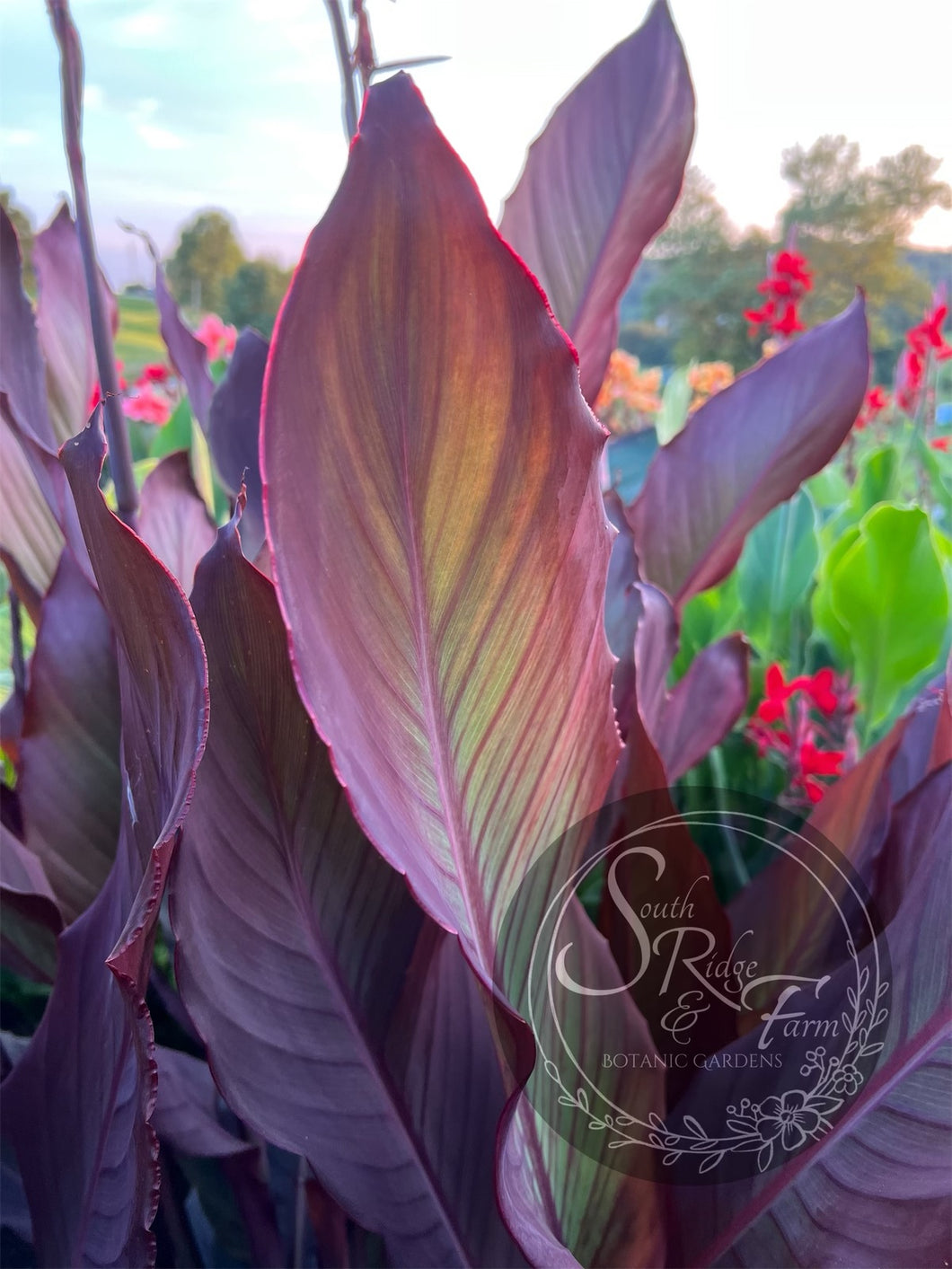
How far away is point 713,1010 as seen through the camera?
344mm

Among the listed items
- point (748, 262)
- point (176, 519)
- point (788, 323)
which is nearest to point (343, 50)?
point (176, 519)

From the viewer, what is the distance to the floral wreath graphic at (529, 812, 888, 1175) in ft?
0.91

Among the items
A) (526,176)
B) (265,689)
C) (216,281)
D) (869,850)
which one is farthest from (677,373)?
(216,281)

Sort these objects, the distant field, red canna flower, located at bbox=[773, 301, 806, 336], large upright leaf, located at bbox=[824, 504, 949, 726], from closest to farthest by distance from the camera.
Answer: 1. large upright leaf, located at bbox=[824, 504, 949, 726]
2. red canna flower, located at bbox=[773, 301, 806, 336]
3. the distant field

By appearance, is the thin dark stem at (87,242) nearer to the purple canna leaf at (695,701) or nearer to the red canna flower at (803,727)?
the purple canna leaf at (695,701)

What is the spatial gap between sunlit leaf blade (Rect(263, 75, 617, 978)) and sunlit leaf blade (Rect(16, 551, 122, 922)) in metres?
0.21

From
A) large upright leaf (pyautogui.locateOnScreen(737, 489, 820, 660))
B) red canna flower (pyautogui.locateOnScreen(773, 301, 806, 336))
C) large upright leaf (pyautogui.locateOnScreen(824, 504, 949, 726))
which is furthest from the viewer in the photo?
red canna flower (pyautogui.locateOnScreen(773, 301, 806, 336))

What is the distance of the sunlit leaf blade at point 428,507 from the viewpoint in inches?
7.0

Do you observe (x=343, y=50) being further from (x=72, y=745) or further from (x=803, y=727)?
(x=803, y=727)

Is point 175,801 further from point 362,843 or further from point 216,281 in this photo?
point 216,281

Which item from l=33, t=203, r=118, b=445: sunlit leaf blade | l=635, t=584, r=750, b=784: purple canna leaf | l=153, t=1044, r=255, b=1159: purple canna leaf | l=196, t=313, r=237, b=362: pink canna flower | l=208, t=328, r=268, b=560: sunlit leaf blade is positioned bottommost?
l=153, t=1044, r=255, b=1159: purple canna leaf

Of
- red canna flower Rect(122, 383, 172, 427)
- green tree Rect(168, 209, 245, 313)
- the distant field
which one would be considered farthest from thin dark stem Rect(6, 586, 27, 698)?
green tree Rect(168, 209, 245, 313)

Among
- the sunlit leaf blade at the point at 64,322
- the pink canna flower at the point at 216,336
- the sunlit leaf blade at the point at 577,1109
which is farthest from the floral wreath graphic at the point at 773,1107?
the pink canna flower at the point at 216,336

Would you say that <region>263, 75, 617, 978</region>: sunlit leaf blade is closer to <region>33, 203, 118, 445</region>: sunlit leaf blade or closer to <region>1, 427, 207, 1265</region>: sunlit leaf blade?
<region>1, 427, 207, 1265</region>: sunlit leaf blade
